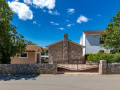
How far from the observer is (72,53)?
1800 cm

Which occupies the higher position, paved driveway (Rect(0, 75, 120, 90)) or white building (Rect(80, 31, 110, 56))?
white building (Rect(80, 31, 110, 56))

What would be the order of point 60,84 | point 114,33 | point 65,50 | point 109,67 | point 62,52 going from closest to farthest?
point 60,84 < point 109,67 < point 114,33 < point 65,50 < point 62,52

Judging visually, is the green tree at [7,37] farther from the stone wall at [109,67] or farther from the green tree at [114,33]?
the green tree at [114,33]

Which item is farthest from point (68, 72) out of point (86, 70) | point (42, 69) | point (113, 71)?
point (113, 71)

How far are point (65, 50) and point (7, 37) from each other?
441 inches

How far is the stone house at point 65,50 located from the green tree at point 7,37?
8.25 m

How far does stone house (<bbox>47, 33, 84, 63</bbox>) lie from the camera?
1791 centimetres

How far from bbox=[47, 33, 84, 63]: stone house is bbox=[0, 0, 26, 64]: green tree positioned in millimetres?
8250

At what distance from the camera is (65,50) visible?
705 inches

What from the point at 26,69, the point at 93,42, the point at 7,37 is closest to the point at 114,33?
the point at 93,42

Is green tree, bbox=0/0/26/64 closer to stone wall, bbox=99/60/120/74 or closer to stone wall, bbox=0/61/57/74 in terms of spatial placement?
stone wall, bbox=0/61/57/74

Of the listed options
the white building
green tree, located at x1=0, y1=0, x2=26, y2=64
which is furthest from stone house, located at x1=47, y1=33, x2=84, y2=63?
green tree, located at x1=0, y1=0, x2=26, y2=64

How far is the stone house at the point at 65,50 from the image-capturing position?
17.9m

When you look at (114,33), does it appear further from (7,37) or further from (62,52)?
(7,37)
